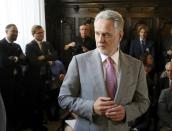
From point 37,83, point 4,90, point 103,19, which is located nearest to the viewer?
point 103,19

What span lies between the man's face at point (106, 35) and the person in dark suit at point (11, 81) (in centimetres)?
277

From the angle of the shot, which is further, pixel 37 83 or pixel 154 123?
pixel 37 83

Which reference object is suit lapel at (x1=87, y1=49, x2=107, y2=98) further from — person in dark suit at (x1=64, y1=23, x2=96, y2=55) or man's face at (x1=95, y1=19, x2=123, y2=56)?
person in dark suit at (x1=64, y1=23, x2=96, y2=55)

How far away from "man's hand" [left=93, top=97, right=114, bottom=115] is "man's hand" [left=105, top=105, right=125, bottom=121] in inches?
0.7

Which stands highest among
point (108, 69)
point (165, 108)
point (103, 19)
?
point (103, 19)

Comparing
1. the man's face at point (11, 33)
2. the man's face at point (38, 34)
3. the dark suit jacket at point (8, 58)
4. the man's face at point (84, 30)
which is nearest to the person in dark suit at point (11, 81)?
the dark suit jacket at point (8, 58)

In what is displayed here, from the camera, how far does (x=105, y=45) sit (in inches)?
61.4

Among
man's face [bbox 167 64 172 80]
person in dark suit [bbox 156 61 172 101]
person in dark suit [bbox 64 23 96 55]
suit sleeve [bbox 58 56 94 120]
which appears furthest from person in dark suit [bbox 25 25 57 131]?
suit sleeve [bbox 58 56 94 120]

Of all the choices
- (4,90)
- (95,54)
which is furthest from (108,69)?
(4,90)

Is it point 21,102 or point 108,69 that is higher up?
point 108,69

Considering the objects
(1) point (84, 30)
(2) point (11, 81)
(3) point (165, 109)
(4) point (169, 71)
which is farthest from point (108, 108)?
(1) point (84, 30)

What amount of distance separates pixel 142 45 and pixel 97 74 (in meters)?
3.75

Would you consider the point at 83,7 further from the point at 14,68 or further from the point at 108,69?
the point at 108,69

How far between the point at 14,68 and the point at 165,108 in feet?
6.30
